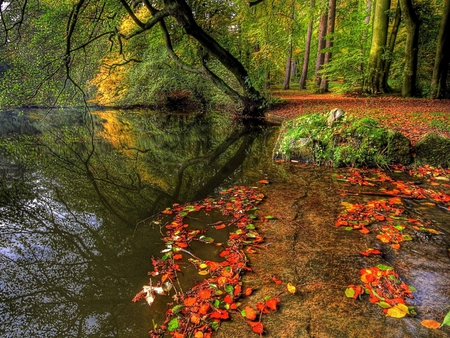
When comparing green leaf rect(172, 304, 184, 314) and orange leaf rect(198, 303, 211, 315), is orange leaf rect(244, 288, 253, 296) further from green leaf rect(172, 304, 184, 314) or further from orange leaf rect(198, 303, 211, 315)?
green leaf rect(172, 304, 184, 314)

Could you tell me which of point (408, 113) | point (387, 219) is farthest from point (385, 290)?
point (408, 113)

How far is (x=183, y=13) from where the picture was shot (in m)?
9.04

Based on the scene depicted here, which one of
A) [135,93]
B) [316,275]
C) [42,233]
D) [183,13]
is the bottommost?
[42,233]

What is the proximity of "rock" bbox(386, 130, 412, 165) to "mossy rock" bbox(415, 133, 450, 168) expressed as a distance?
16 centimetres

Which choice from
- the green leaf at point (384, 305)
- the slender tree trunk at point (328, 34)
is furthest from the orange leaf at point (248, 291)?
the slender tree trunk at point (328, 34)

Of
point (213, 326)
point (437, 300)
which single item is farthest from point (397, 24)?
point (213, 326)

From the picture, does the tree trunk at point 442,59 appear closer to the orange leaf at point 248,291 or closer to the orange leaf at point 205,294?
the orange leaf at point 248,291

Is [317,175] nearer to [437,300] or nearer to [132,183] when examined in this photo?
[437,300]

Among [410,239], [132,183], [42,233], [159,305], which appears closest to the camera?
[159,305]

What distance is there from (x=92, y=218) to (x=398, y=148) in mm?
5675

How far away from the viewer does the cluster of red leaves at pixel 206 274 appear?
1935 mm

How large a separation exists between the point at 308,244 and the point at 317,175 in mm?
2413

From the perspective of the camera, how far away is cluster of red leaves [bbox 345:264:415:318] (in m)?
1.93

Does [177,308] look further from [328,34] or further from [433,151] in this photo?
[328,34]
